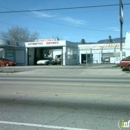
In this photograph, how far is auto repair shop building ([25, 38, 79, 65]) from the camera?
3947cm

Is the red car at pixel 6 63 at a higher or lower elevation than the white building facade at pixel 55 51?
lower

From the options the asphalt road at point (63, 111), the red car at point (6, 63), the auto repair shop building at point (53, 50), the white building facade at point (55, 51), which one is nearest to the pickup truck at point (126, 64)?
the white building facade at point (55, 51)


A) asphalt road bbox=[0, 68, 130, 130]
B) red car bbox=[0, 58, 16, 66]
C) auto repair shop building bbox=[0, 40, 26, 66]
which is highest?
auto repair shop building bbox=[0, 40, 26, 66]

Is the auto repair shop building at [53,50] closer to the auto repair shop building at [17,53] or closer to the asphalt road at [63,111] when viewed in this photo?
the auto repair shop building at [17,53]

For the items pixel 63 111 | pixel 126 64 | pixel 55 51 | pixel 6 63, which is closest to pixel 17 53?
pixel 6 63

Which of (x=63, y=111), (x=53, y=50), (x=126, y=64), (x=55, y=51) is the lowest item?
(x=63, y=111)

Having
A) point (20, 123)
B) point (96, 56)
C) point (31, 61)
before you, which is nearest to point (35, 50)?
point (31, 61)

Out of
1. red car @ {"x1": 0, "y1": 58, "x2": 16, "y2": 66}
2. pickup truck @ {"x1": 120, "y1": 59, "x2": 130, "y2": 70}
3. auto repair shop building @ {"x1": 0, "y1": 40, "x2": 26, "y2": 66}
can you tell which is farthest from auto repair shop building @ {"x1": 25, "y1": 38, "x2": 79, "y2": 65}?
pickup truck @ {"x1": 120, "y1": 59, "x2": 130, "y2": 70}

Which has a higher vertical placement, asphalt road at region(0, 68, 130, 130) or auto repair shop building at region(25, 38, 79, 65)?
auto repair shop building at region(25, 38, 79, 65)

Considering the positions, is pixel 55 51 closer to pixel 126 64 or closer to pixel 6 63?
pixel 6 63

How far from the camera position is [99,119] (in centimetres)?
623

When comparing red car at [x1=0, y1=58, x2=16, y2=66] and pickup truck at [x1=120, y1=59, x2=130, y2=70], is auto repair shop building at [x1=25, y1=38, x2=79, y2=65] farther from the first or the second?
pickup truck at [x1=120, y1=59, x2=130, y2=70]

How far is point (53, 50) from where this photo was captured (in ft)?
157

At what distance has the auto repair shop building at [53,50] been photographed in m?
39.5
